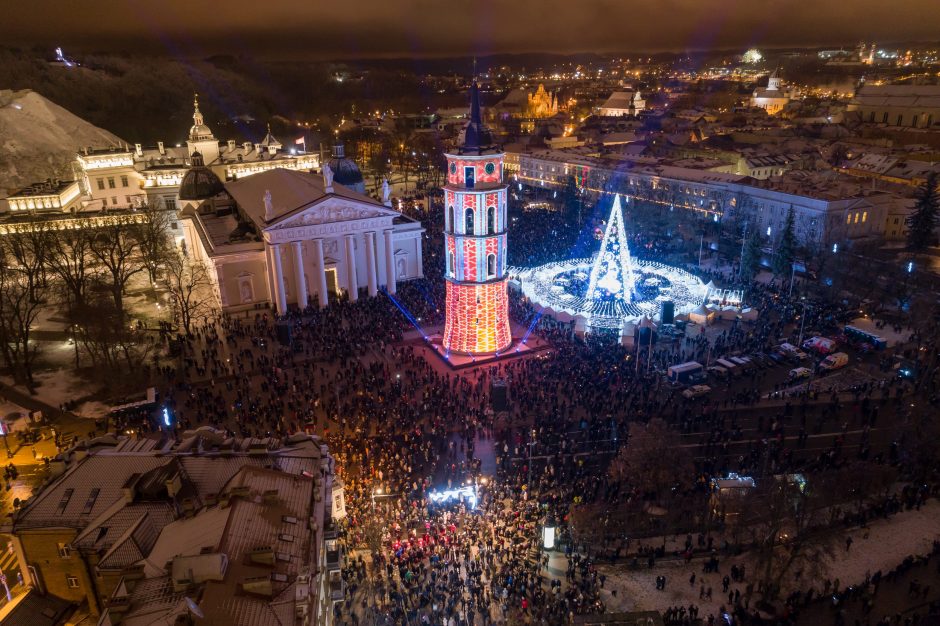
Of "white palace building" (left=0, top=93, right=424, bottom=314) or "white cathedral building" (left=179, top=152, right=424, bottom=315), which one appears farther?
"white palace building" (left=0, top=93, right=424, bottom=314)

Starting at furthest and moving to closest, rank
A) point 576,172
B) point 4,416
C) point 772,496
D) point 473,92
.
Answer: point 576,172 → point 473,92 → point 4,416 → point 772,496

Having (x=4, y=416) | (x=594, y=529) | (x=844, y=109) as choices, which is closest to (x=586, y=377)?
(x=594, y=529)

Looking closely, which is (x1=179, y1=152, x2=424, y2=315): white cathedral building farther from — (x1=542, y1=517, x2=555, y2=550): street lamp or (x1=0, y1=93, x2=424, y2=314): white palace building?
(x1=542, y1=517, x2=555, y2=550): street lamp

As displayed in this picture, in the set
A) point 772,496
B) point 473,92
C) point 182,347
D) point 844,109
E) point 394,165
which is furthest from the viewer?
point 844,109

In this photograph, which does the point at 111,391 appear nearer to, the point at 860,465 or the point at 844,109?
the point at 860,465

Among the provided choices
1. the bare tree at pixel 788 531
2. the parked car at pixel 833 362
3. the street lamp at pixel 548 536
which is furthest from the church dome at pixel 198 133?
the bare tree at pixel 788 531

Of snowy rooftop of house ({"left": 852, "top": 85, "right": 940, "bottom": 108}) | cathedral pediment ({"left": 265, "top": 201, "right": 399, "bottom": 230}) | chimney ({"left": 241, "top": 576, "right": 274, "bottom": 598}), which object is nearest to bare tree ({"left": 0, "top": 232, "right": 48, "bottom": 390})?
cathedral pediment ({"left": 265, "top": 201, "right": 399, "bottom": 230})
